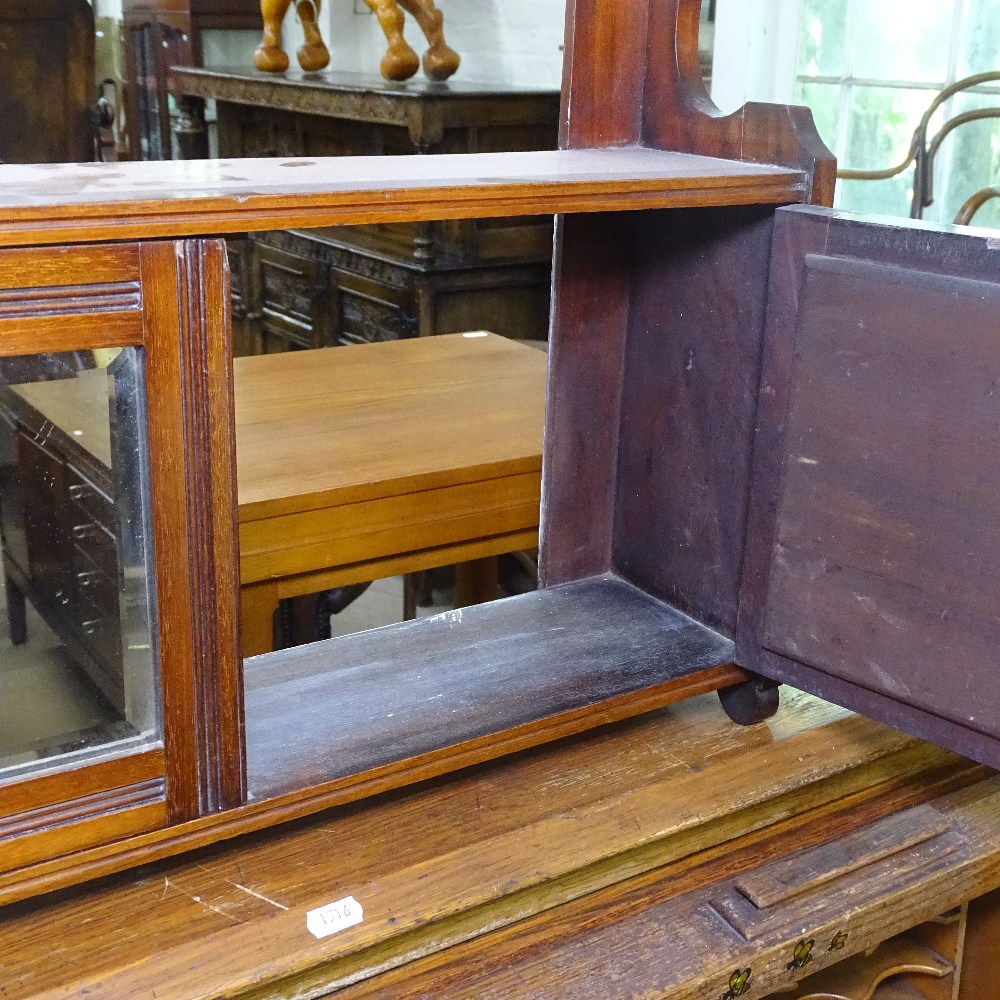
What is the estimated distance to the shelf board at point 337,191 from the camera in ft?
2.50

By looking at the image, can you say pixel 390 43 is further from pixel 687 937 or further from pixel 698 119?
pixel 687 937

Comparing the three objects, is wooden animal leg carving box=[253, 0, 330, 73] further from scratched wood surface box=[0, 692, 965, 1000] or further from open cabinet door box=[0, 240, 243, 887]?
open cabinet door box=[0, 240, 243, 887]

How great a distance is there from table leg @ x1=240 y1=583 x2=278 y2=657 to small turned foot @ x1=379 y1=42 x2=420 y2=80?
2.06m

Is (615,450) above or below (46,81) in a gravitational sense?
below

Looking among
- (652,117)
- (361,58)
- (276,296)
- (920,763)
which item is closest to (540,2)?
(361,58)

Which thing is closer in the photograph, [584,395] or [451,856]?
[451,856]

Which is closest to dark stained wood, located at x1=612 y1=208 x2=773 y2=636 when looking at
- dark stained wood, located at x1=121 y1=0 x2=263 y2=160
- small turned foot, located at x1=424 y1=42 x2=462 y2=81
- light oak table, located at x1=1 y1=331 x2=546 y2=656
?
light oak table, located at x1=1 y1=331 x2=546 y2=656

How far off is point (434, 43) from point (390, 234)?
20.2 inches

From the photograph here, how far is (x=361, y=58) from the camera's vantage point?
13.3 ft

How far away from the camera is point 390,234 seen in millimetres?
3502

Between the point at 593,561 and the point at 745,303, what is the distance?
15.0 inches

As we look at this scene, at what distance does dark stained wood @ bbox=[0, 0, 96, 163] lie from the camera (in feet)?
10.7

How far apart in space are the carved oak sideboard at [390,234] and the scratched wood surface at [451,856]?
2210mm

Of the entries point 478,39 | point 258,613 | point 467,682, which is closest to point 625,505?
point 467,682
